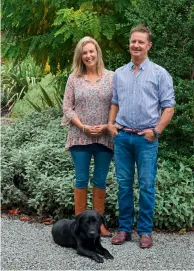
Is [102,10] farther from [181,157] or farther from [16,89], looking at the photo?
[16,89]

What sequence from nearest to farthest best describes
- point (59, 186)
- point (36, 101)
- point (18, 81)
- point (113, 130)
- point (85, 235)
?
point (85, 235)
point (113, 130)
point (59, 186)
point (36, 101)
point (18, 81)

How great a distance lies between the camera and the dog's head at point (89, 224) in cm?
517

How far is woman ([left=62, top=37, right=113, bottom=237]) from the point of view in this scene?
561 cm

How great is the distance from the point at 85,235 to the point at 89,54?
5.67ft

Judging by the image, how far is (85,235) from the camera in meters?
5.31

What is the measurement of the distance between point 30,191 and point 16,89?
8.73 m

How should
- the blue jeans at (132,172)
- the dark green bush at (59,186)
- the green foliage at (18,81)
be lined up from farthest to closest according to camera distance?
the green foliage at (18,81)
the dark green bush at (59,186)
the blue jeans at (132,172)

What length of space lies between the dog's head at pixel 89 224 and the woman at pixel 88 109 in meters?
0.58

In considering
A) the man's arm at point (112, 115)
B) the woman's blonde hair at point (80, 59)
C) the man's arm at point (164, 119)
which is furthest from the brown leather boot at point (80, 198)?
the woman's blonde hair at point (80, 59)

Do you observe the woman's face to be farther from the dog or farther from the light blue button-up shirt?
the dog

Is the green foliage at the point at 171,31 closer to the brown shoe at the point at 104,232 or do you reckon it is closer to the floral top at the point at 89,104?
the floral top at the point at 89,104

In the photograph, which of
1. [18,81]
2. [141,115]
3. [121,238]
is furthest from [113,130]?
[18,81]

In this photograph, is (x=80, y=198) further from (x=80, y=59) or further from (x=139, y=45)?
(x=139, y=45)

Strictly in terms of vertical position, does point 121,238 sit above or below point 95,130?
below
